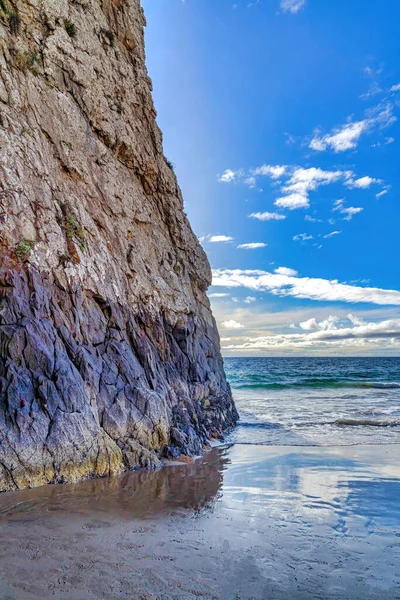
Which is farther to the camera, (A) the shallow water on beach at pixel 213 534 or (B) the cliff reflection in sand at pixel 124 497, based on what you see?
(B) the cliff reflection in sand at pixel 124 497

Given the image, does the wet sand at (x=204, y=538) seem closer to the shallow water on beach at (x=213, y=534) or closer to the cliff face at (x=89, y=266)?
the shallow water on beach at (x=213, y=534)

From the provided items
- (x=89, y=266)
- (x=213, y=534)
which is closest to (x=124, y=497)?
(x=213, y=534)

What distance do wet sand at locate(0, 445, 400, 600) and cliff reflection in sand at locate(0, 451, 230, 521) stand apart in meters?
0.02

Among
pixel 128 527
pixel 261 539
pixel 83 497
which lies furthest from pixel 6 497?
pixel 261 539

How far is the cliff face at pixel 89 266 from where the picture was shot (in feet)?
28.1

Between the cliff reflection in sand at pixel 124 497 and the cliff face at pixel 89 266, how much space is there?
457 mm

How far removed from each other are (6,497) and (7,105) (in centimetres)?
1009

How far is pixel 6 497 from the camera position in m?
7.06

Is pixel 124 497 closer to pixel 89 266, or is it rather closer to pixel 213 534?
pixel 213 534

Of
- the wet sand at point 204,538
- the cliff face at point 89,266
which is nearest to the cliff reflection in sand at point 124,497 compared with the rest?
the wet sand at point 204,538

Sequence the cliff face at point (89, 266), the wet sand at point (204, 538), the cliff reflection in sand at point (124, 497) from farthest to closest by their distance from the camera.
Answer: the cliff face at point (89, 266)
the cliff reflection in sand at point (124, 497)
the wet sand at point (204, 538)

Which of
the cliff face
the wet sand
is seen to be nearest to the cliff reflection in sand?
the wet sand

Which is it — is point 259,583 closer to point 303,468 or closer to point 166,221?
point 303,468

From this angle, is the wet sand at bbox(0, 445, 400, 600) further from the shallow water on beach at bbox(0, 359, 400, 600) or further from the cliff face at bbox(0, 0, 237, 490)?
the cliff face at bbox(0, 0, 237, 490)
